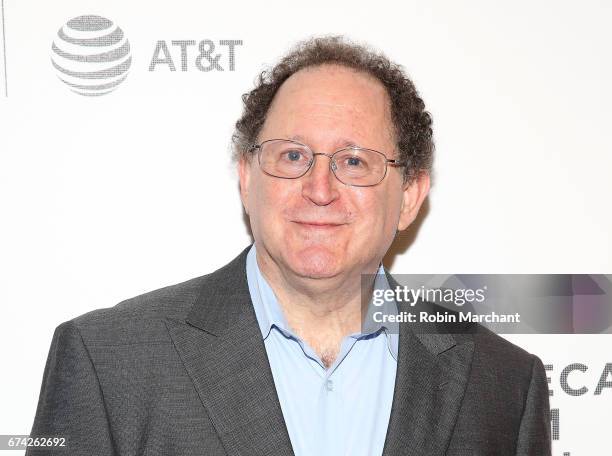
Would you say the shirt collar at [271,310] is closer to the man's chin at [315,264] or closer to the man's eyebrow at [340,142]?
the man's chin at [315,264]

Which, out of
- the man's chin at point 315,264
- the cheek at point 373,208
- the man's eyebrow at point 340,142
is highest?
the man's eyebrow at point 340,142

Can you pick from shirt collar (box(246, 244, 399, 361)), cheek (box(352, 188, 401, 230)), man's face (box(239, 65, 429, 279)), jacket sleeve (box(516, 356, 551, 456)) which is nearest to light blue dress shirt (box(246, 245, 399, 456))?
shirt collar (box(246, 244, 399, 361))

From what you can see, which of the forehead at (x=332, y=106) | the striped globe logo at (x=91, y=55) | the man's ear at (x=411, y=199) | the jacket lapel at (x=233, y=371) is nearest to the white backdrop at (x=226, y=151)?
the striped globe logo at (x=91, y=55)

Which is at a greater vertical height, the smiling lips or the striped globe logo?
the striped globe logo

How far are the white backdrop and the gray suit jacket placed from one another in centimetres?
41

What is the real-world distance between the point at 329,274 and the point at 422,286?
0.63m

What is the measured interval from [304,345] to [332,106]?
592 millimetres

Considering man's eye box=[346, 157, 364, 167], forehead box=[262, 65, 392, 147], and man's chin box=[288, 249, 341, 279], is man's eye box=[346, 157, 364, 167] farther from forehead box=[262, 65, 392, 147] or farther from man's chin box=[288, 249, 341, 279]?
man's chin box=[288, 249, 341, 279]

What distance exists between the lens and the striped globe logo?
2096mm

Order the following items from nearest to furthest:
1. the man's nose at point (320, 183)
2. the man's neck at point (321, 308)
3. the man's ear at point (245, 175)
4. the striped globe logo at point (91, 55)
A: the man's nose at point (320, 183) < the man's neck at point (321, 308) < the man's ear at point (245, 175) < the striped globe logo at point (91, 55)

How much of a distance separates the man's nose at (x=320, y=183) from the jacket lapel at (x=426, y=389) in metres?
0.43

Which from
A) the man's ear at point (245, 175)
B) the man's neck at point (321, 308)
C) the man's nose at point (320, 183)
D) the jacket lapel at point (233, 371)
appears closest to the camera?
the jacket lapel at point (233, 371)

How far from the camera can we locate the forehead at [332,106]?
5.52 ft

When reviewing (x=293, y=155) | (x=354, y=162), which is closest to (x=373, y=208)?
(x=354, y=162)
